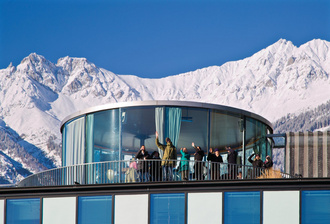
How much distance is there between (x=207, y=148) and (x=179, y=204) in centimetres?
567

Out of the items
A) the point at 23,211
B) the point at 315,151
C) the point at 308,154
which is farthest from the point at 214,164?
the point at 315,151

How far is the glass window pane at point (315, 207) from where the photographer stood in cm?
2162

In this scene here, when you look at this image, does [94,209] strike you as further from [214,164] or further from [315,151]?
[315,151]

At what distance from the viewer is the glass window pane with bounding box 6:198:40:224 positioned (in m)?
24.1

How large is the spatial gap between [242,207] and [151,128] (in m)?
7.31

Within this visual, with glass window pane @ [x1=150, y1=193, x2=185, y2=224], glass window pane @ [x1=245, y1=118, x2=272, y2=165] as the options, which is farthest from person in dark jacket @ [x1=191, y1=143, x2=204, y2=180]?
glass window pane @ [x1=245, y1=118, x2=272, y2=165]

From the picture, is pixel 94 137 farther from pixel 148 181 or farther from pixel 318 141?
pixel 318 141

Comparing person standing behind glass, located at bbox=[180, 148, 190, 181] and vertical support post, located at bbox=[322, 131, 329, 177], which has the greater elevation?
vertical support post, located at bbox=[322, 131, 329, 177]

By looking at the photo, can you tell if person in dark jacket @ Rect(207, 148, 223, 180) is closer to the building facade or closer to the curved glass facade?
the curved glass facade

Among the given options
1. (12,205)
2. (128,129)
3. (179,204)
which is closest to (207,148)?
(128,129)

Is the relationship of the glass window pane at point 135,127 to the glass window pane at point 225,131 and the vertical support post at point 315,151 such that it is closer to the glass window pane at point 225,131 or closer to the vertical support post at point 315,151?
the glass window pane at point 225,131

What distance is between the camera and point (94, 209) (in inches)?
925

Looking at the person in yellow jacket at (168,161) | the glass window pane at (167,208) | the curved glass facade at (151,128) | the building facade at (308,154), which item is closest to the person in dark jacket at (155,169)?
the person in yellow jacket at (168,161)

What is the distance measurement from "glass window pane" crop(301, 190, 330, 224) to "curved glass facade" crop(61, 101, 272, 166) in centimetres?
703
